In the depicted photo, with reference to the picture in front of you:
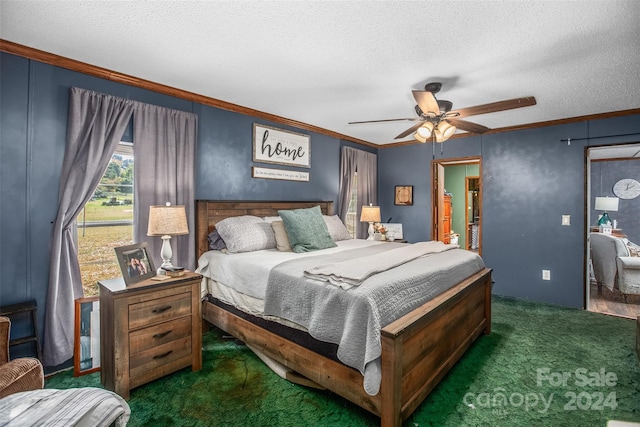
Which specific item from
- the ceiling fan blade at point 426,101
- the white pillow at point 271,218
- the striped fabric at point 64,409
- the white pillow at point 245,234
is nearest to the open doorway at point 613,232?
the ceiling fan blade at point 426,101

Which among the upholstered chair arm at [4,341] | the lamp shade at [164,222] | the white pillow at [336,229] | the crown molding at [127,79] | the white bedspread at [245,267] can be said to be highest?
the crown molding at [127,79]

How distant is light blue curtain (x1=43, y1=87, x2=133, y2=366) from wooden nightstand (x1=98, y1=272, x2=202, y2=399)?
→ 0.43 m

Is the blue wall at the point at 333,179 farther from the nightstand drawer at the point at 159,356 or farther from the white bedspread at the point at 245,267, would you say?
the nightstand drawer at the point at 159,356

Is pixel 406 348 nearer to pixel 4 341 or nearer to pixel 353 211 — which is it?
pixel 4 341

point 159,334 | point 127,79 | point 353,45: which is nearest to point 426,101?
point 353,45

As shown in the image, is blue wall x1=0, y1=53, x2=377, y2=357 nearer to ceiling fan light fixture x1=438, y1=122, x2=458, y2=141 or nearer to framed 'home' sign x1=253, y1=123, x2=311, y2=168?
framed 'home' sign x1=253, y1=123, x2=311, y2=168

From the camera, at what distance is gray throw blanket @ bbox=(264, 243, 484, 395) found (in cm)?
168

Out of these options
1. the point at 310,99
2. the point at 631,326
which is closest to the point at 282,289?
the point at 310,99

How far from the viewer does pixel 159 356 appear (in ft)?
7.22

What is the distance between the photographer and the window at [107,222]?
8.64 feet

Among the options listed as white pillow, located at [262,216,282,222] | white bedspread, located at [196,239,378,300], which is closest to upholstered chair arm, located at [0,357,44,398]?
white bedspread, located at [196,239,378,300]

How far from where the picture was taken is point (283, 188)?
4.06 meters

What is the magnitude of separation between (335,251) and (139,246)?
1.69 m

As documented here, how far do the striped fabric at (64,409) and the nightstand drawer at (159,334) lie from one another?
1.01 m
